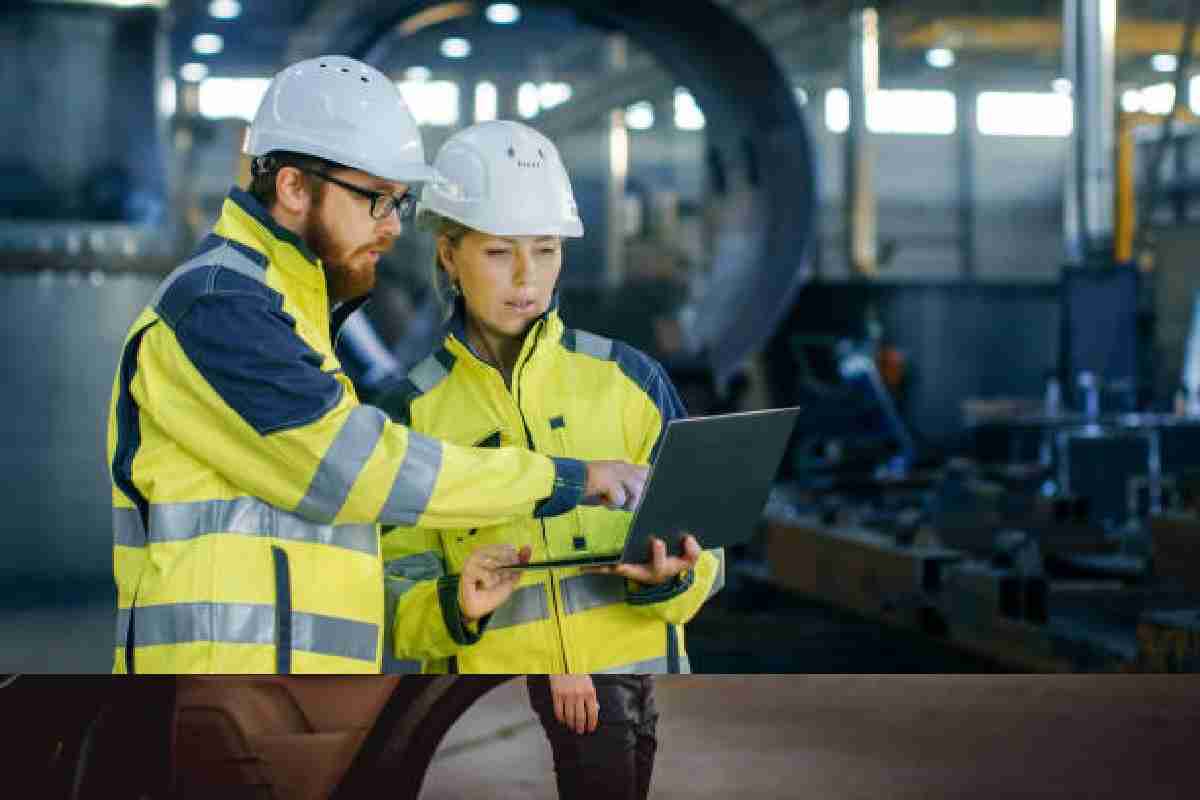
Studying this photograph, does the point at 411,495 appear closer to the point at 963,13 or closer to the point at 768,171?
the point at 768,171

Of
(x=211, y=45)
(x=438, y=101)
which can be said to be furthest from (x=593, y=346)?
(x=438, y=101)

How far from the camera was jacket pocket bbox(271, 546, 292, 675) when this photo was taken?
204cm

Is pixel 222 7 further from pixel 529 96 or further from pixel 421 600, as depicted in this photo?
pixel 529 96

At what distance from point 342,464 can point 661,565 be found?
1.40ft

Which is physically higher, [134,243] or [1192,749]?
[134,243]

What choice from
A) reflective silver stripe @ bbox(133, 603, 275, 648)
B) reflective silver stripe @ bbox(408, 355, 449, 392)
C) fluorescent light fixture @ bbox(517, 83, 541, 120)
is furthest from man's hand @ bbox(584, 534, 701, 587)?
fluorescent light fixture @ bbox(517, 83, 541, 120)

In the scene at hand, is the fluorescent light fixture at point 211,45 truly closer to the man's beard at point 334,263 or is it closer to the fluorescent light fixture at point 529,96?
the fluorescent light fixture at point 529,96

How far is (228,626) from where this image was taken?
6.64 ft

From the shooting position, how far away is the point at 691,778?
2.09 m

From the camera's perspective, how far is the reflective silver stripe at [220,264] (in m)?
2.04

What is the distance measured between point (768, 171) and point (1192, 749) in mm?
7648

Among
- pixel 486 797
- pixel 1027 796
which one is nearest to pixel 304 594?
pixel 486 797

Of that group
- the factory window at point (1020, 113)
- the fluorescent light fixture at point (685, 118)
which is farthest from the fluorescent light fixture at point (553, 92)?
the factory window at point (1020, 113)

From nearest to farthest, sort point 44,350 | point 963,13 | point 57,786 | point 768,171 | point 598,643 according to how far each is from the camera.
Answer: point 57,786
point 598,643
point 44,350
point 768,171
point 963,13
